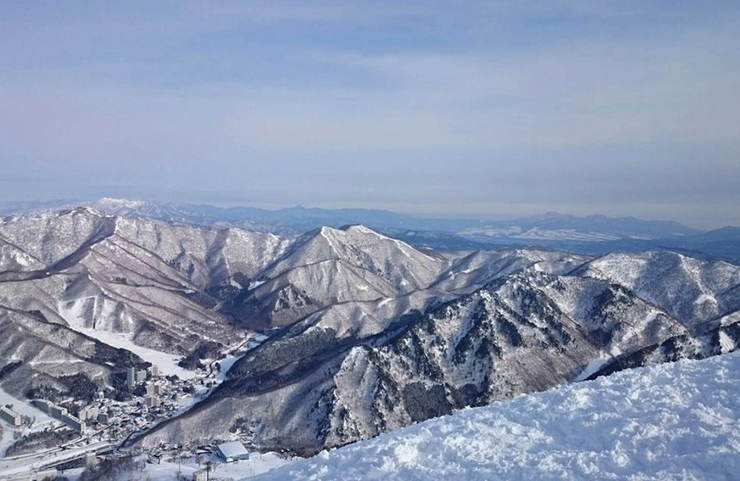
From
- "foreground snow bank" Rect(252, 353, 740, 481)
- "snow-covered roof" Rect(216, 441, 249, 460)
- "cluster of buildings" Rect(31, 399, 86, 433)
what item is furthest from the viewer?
"cluster of buildings" Rect(31, 399, 86, 433)

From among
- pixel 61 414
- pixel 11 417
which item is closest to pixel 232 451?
pixel 61 414

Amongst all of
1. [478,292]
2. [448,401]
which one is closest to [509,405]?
[448,401]

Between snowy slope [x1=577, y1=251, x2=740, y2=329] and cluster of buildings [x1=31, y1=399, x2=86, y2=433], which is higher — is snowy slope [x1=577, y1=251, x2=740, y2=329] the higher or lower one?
the higher one

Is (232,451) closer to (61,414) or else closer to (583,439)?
(61,414)

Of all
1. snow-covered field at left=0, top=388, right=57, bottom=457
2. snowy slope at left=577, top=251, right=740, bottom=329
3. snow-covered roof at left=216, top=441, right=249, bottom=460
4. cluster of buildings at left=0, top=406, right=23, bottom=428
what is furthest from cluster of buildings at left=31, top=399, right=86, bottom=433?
snowy slope at left=577, top=251, right=740, bottom=329

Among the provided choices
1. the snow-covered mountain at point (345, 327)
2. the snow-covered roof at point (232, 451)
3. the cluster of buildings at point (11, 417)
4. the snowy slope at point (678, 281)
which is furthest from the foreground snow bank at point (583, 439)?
the snowy slope at point (678, 281)

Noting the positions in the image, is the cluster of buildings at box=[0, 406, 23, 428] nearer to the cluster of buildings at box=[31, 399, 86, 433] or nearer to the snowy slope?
the cluster of buildings at box=[31, 399, 86, 433]

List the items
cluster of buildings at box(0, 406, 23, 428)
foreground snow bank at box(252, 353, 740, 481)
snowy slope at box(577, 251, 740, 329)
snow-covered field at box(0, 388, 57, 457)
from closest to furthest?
1. foreground snow bank at box(252, 353, 740, 481)
2. snow-covered field at box(0, 388, 57, 457)
3. cluster of buildings at box(0, 406, 23, 428)
4. snowy slope at box(577, 251, 740, 329)
